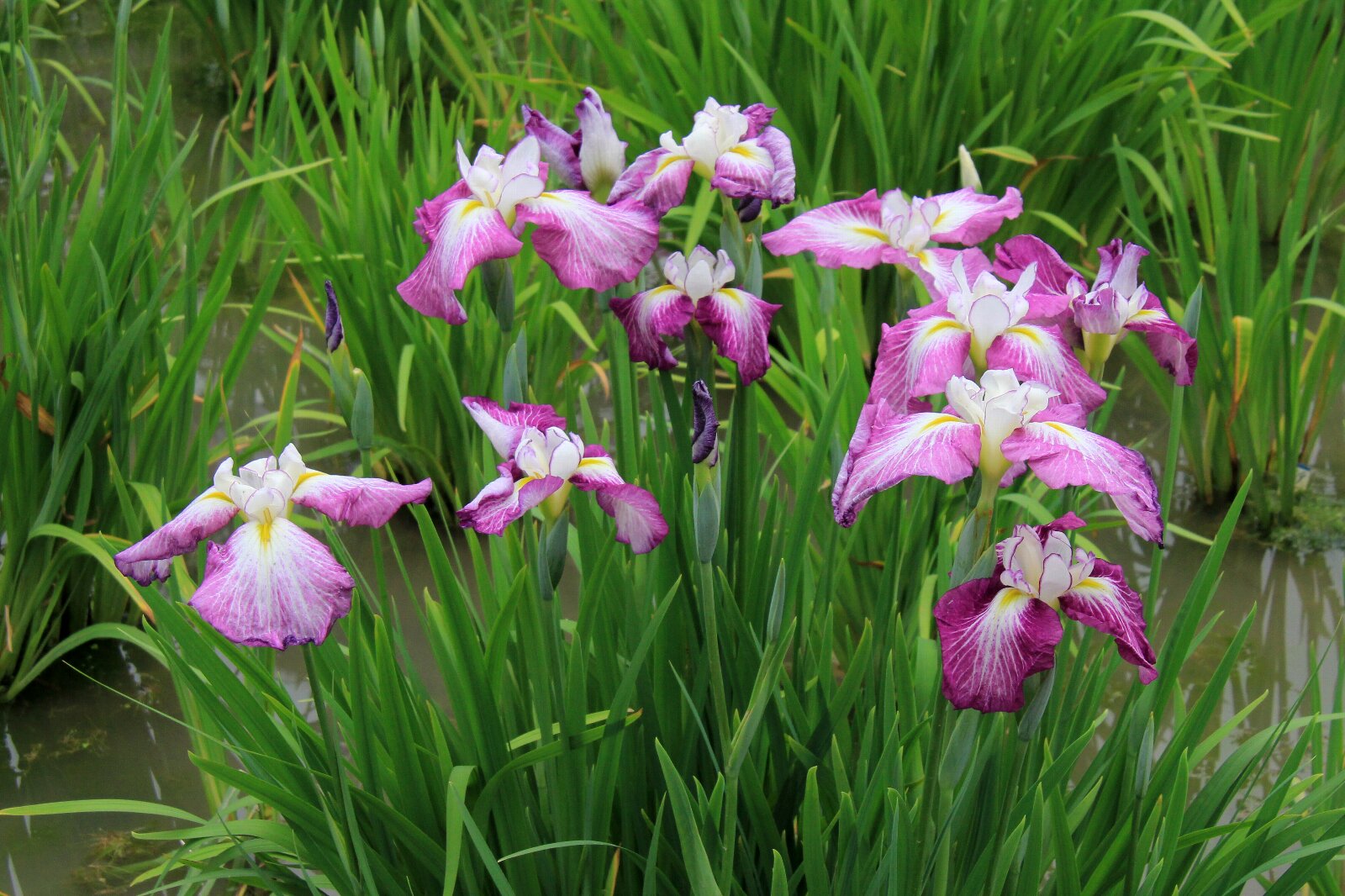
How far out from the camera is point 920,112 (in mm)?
2510

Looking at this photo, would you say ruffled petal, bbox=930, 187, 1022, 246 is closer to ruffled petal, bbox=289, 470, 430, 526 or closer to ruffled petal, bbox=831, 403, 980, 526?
ruffled petal, bbox=831, 403, 980, 526

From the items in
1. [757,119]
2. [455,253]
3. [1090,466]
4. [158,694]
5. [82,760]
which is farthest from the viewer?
[158,694]

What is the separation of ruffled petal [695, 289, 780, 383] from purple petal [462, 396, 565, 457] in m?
0.17

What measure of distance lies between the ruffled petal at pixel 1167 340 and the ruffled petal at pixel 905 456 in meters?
0.28

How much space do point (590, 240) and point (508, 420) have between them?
0.62 feet

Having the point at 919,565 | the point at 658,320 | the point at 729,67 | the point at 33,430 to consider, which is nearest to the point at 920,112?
the point at 729,67

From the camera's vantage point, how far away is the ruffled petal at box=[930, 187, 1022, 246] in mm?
1363

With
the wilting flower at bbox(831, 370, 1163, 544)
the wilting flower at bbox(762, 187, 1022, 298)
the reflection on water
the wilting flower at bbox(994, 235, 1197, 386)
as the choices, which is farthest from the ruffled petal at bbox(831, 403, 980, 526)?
the reflection on water

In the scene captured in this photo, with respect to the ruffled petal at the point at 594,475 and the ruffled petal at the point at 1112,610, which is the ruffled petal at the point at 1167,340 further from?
the ruffled petal at the point at 594,475

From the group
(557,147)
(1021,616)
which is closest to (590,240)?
(557,147)

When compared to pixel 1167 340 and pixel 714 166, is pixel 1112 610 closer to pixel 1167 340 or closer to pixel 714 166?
pixel 1167 340

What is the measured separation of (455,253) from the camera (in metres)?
1.07

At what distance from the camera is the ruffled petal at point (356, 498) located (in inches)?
38.7

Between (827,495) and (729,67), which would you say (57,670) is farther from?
(729,67)
